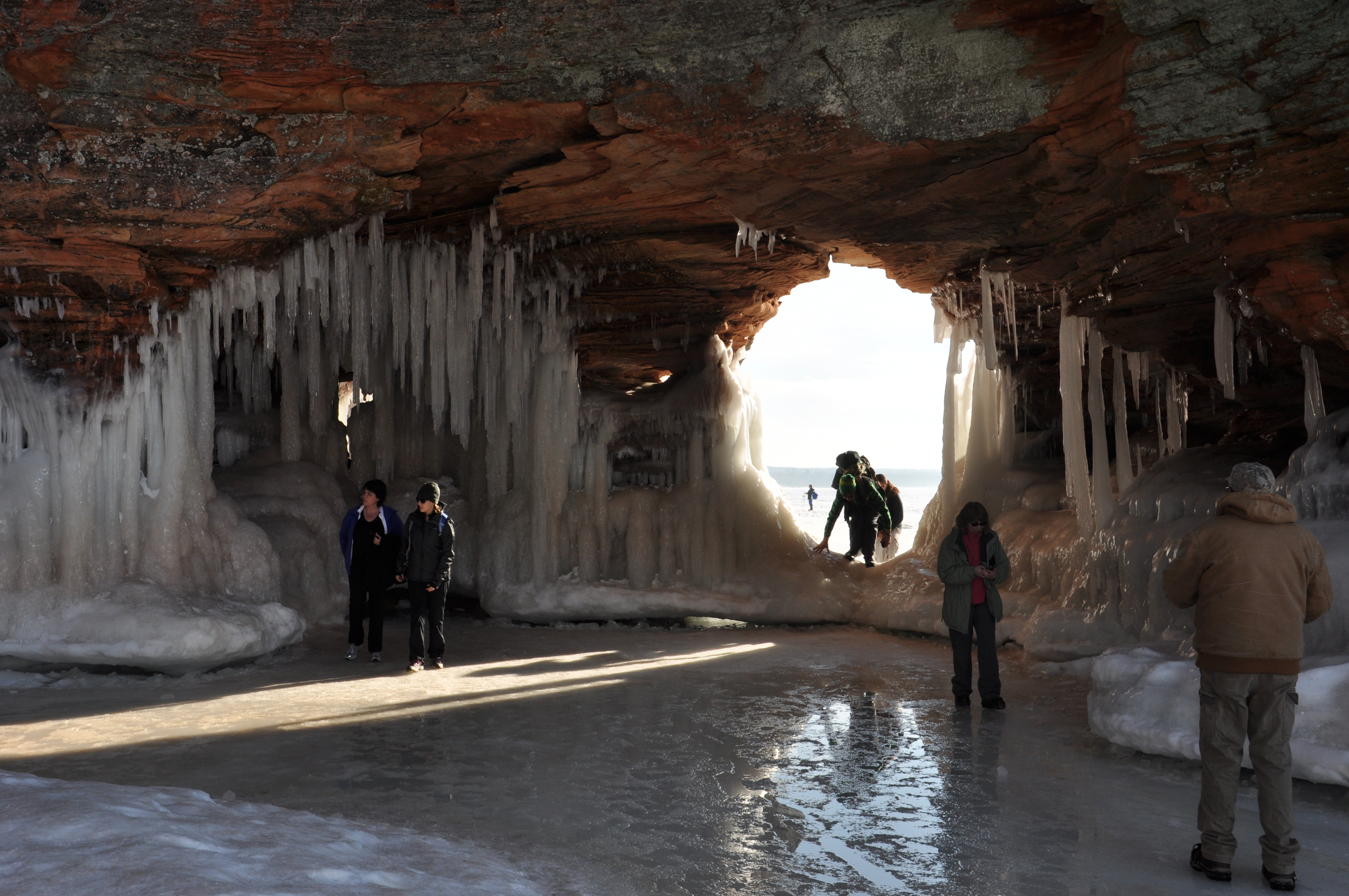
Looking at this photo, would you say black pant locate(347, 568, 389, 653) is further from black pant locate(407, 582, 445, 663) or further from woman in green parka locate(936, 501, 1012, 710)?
woman in green parka locate(936, 501, 1012, 710)

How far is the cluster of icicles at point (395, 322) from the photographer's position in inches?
374

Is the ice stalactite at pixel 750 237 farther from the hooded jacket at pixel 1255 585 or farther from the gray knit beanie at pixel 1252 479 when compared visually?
the hooded jacket at pixel 1255 585

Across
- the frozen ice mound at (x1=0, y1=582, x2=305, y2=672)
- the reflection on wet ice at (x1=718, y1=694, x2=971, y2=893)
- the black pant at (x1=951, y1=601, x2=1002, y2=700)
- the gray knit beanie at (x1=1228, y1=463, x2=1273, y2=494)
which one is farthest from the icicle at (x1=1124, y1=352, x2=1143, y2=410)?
the frozen ice mound at (x1=0, y1=582, x2=305, y2=672)

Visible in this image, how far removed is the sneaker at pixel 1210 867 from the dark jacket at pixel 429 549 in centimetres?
616

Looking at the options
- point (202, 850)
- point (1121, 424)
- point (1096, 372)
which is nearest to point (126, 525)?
point (202, 850)

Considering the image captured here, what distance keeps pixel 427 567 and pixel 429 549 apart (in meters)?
0.16

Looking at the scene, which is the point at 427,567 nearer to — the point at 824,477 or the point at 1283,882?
the point at 1283,882

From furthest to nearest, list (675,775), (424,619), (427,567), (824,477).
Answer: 1. (824,477)
2. (424,619)
3. (427,567)
4. (675,775)

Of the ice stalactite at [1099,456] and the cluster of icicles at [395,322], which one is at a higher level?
the cluster of icicles at [395,322]

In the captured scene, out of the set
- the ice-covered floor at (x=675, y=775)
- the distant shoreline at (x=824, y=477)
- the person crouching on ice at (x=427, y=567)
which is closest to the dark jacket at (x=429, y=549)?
the person crouching on ice at (x=427, y=567)

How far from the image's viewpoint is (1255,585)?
3930 mm

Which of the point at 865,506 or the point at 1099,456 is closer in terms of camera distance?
the point at 1099,456

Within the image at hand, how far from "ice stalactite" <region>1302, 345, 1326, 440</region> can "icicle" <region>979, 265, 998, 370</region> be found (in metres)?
2.89

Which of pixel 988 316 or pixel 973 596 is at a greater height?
pixel 988 316
